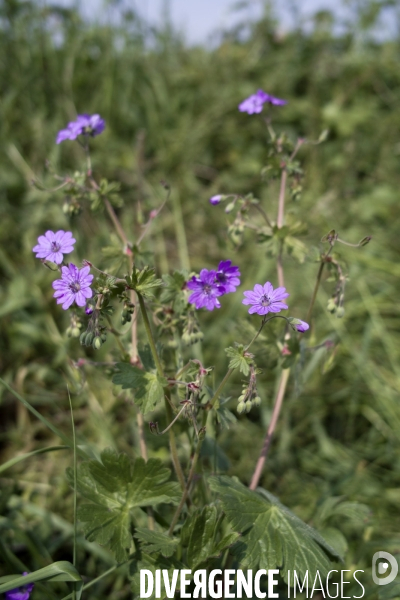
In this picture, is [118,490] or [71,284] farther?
[118,490]

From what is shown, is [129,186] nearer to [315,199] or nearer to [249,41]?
[315,199]

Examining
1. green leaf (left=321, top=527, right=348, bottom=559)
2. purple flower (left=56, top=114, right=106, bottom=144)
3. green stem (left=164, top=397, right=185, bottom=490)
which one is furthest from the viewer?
purple flower (left=56, top=114, right=106, bottom=144)

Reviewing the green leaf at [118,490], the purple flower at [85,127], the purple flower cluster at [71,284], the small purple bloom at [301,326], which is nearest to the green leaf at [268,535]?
the green leaf at [118,490]

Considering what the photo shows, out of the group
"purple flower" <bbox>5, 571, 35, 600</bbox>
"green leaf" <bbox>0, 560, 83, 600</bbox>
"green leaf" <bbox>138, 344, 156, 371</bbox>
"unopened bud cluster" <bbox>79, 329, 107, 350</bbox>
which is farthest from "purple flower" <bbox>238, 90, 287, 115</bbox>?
"purple flower" <bbox>5, 571, 35, 600</bbox>

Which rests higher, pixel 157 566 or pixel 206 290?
pixel 206 290

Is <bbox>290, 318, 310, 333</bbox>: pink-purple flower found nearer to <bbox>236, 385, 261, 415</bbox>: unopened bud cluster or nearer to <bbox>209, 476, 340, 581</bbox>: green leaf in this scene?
<bbox>236, 385, 261, 415</bbox>: unopened bud cluster

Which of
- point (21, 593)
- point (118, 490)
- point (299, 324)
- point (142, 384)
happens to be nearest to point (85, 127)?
point (142, 384)

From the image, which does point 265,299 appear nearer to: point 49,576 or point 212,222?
point 49,576
